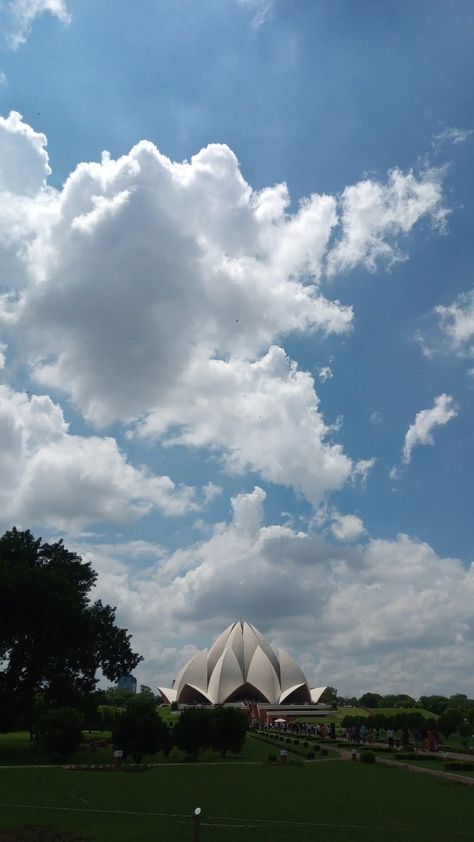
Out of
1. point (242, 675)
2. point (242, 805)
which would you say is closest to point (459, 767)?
point (242, 805)

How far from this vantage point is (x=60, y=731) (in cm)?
2388

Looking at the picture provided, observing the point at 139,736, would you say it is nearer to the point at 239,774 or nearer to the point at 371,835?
the point at 239,774

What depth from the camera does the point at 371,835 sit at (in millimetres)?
10539

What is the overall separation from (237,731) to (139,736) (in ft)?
15.2

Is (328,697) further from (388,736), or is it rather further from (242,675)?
(388,736)

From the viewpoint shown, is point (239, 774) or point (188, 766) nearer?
point (239, 774)

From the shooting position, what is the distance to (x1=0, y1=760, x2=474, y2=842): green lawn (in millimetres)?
10656

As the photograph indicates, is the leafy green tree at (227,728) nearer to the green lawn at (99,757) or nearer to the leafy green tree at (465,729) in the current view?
the green lawn at (99,757)

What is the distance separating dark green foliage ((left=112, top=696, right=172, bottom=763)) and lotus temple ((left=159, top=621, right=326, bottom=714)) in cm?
4826

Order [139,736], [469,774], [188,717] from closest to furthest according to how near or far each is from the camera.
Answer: [469,774] → [139,736] → [188,717]

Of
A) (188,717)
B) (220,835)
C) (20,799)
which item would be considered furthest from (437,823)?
(188,717)

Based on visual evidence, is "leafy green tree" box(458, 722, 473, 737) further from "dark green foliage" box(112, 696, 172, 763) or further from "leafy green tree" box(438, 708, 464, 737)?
"dark green foliage" box(112, 696, 172, 763)

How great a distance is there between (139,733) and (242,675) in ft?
178

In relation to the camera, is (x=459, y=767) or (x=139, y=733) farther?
(x=139, y=733)
